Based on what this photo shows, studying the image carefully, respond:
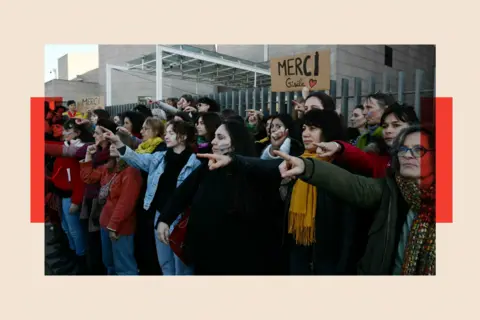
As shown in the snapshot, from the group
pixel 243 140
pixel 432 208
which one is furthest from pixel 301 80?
pixel 432 208

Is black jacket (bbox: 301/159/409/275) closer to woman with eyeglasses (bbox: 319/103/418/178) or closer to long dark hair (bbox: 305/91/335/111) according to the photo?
woman with eyeglasses (bbox: 319/103/418/178)

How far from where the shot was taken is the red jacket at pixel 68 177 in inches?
150

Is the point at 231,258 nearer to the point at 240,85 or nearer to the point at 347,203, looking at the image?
the point at 347,203

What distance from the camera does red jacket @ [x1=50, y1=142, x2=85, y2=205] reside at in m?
3.80

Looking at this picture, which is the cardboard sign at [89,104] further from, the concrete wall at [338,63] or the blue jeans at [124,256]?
the blue jeans at [124,256]

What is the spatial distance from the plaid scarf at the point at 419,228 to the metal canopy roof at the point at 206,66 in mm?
5781

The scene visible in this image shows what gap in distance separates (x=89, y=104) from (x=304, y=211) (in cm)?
386

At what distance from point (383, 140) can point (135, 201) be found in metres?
2.04

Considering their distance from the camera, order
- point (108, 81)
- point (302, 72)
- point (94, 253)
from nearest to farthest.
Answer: point (302, 72)
point (94, 253)
point (108, 81)

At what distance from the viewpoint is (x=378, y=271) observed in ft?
7.54

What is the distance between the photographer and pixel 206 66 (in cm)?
894

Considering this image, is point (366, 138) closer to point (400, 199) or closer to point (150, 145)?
point (400, 199)

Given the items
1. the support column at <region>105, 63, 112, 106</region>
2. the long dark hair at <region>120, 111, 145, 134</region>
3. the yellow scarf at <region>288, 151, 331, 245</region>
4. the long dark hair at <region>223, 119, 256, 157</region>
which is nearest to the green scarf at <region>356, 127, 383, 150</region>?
the yellow scarf at <region>288, 151, 331, 245</region>

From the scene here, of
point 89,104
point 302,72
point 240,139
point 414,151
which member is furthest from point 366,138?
point 89,104
